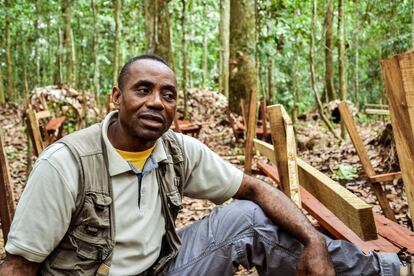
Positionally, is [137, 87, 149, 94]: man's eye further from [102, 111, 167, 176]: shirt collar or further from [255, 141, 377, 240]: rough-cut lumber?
[255, 141, 377, 240]: rough-cut lumber

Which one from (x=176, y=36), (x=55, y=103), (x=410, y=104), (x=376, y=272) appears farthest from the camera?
(x=176, y=36)

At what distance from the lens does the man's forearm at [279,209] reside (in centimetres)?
243

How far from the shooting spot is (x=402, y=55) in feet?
7.06

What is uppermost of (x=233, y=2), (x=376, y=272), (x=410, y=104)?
(x=233, y=2)

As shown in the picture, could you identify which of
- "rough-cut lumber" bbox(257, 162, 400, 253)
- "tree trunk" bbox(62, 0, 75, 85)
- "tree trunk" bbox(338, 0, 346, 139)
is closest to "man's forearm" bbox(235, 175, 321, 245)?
"rough-cut lumber" bbox(257, 162, 400, 253)

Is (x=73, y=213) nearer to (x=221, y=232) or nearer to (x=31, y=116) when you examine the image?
(x=221, y=232)

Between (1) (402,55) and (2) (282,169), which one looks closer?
Answer: (1) (402,55)

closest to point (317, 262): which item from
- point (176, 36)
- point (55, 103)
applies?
point (55, 103)

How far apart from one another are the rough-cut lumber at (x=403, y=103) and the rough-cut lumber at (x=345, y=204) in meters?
0.27

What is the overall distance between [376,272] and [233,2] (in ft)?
33.3

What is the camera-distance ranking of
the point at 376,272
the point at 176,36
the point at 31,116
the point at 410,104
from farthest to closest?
1. the point at 176,36
2. the point at 31,116
3. the point at 376,272
4. the point at 410,104

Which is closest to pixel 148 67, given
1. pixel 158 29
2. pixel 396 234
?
pixel 396 234

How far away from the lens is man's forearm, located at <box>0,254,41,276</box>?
1987 mm

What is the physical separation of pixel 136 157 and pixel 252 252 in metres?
0.82
